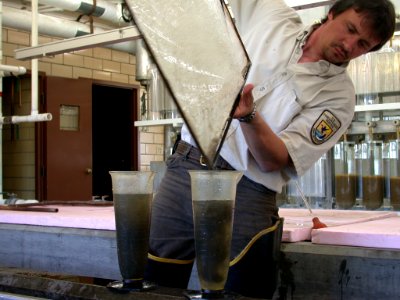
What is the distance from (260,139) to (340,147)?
6.33 ft

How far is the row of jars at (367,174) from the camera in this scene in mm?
2924

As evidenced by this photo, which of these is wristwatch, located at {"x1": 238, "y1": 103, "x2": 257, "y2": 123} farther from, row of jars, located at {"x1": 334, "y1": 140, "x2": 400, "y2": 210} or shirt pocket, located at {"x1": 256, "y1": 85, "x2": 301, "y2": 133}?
row of jars, located at {"x1": 334, "y1": 140, "x2": 400, "y2": 210}

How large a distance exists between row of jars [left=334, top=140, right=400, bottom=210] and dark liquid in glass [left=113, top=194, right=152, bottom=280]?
2.14m

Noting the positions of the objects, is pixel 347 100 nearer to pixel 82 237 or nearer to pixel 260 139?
pixel 260 139

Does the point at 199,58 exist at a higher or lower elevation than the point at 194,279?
higher

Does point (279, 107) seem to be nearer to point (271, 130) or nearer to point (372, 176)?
point (271, 130)

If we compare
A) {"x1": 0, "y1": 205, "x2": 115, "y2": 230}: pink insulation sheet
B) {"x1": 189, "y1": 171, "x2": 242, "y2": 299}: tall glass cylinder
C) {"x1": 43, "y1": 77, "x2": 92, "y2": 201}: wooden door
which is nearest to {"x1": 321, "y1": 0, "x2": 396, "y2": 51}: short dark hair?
{"x1": 189, "y1": 171, "x2": 242, "y2": 299}: tall glass cylinder

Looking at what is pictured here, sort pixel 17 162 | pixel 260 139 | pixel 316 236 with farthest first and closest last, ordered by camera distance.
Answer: pixel 17 162 < pixel 316 236 < pixel 260 139

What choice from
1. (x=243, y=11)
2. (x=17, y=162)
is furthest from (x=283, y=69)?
(x=17, y=162)

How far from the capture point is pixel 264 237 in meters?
1.38

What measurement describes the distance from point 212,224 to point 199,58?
11.6 inches

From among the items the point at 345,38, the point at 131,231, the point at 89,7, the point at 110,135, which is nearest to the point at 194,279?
the point at 131,231

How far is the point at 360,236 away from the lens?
1528 millimetres

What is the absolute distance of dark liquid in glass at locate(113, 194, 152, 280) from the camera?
1053 millimetres
